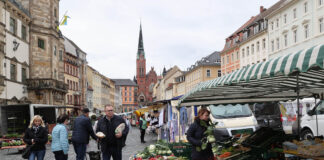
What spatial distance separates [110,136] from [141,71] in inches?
6726

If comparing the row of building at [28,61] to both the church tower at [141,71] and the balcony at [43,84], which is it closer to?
the balcony at [43,84]

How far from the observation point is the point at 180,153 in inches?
399

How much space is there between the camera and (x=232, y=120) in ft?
49.7

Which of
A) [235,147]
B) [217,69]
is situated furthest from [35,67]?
[217,69]

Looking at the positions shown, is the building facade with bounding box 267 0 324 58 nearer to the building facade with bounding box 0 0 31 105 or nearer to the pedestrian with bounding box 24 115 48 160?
the building facade with bounding box 0 0 31 105

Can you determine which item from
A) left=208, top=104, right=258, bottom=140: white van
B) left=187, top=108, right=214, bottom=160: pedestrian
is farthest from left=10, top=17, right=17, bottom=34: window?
left=187, top=108, right=214, bottom=160: pedestrian

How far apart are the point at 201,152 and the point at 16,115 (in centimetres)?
2153

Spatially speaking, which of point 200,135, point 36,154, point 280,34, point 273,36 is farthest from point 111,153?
point 273,36

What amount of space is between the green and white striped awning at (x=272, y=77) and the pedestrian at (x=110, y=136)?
199 cm

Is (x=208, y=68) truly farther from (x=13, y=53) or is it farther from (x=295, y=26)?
(x=13, y=53)

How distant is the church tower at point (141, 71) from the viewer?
179m

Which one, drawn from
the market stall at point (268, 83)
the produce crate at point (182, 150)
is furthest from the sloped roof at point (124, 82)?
the produce crate at point (182, 150)

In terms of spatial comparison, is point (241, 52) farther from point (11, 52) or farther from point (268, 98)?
point (268, 98)

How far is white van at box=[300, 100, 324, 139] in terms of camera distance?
13.9 metres
